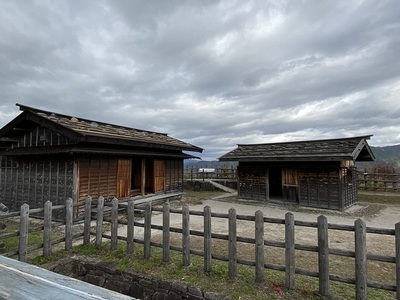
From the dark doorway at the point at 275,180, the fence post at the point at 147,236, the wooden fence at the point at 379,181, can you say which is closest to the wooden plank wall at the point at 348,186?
the dark doorway at the point at 275,180

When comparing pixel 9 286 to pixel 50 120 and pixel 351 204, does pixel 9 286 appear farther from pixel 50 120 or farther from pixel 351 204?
pixel 351 204

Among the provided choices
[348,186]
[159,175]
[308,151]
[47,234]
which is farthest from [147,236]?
[348,186]

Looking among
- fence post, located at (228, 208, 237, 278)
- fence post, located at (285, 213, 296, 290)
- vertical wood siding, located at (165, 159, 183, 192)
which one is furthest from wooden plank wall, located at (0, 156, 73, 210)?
fence post, located at (285, 213, 296, 290)

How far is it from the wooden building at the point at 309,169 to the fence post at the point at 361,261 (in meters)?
8.84

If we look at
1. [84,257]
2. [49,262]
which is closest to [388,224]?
[84,257]

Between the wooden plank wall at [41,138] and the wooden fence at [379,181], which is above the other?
the wooden plank wall at [41,138]

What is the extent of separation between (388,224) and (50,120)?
540 inches

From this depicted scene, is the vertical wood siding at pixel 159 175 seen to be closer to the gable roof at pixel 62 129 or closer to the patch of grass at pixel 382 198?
the gable roof at pixel 62 129

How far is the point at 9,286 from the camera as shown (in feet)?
3.99

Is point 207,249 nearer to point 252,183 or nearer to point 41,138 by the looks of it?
point 41,138

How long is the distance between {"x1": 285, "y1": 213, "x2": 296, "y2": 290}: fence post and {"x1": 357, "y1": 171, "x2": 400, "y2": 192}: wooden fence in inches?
730

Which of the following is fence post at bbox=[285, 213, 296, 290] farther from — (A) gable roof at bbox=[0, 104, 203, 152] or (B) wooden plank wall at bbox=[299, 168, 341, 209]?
(B) wooden plank wall at bbox=[299, 168, 341, 209]

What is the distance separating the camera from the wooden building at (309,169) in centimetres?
1284

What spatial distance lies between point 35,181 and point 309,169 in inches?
532
